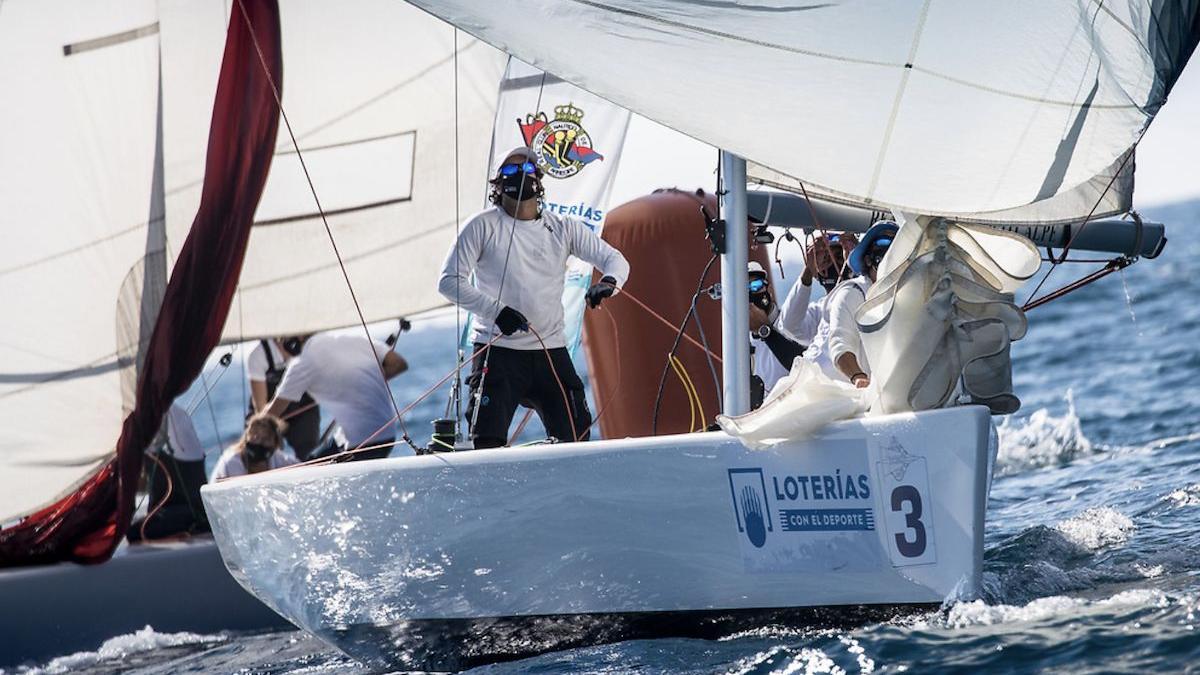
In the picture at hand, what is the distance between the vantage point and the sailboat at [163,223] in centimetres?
742

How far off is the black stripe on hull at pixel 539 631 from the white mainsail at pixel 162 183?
2.83m

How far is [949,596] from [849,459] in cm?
45

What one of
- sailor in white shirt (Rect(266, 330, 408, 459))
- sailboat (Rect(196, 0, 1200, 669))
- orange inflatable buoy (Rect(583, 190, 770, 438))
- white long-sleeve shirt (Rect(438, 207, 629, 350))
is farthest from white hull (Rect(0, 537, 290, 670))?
sailboat (Rect(196, 0, 1200, 669))

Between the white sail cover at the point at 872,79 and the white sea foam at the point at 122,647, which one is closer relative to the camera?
the white sail cover at the point at 872,79

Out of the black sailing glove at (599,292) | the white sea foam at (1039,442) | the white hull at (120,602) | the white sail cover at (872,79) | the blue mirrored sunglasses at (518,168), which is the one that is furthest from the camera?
the white sea foam at (1039,442)

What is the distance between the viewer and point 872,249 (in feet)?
19.1

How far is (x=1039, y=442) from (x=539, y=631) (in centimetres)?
549

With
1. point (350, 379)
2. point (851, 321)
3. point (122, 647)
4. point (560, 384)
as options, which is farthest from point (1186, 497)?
point (122, 647)

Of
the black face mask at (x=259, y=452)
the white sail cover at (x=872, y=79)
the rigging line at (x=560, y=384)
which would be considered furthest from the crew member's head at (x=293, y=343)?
the white sail cover at (x=872, y=79)

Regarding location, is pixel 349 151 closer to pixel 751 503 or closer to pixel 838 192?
pixel 838 192

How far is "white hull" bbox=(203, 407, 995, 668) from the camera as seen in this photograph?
4527mm

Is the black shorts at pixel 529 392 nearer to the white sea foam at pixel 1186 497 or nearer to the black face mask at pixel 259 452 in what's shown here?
the black face mask at pixel 259 452

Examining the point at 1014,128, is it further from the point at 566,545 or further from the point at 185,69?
the point at 185,69

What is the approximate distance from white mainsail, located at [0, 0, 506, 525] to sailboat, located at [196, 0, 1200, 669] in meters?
3.33
